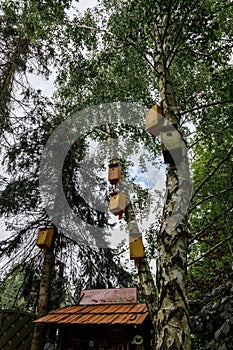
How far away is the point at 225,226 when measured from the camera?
178 inches

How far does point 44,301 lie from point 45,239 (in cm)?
91

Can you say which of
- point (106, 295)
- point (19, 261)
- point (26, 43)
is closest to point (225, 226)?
point (106, 295)

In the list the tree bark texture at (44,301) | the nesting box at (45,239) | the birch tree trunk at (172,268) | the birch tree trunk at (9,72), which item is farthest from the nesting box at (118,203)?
the birch tree trunk at (9,72)

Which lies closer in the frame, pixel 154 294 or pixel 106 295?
pixel 154 294

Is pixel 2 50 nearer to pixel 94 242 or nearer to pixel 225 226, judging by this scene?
pixel 94 242

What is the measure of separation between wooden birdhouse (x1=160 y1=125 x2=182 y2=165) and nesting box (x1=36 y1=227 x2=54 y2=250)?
7.91ft

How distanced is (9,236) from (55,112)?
7.85 ft

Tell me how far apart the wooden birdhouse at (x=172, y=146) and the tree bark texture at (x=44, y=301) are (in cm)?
284

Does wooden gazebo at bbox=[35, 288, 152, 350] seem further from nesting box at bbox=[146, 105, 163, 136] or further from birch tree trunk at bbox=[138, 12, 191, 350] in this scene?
nesting box at bbox=[146, 105, 163, 136]

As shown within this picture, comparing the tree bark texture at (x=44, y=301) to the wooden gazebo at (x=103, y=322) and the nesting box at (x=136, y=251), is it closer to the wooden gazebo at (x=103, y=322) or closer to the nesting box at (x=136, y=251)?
the wooden gazebo at (x=103, y=322)

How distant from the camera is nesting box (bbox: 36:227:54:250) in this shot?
4125mm

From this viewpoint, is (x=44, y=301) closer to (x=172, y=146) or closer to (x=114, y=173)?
(x=114, y=173)

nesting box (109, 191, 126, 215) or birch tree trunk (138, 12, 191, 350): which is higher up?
nesting box (109, 191, 126, 215)

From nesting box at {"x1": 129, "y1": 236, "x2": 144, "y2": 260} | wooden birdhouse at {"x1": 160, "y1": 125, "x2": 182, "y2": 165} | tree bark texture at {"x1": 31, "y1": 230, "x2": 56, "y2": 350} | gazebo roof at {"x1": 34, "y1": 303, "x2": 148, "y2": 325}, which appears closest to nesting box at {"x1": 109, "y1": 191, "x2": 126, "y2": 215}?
nesting box at {"x1": 129, "y1": 236, "x2": 144, "y2": 260}
